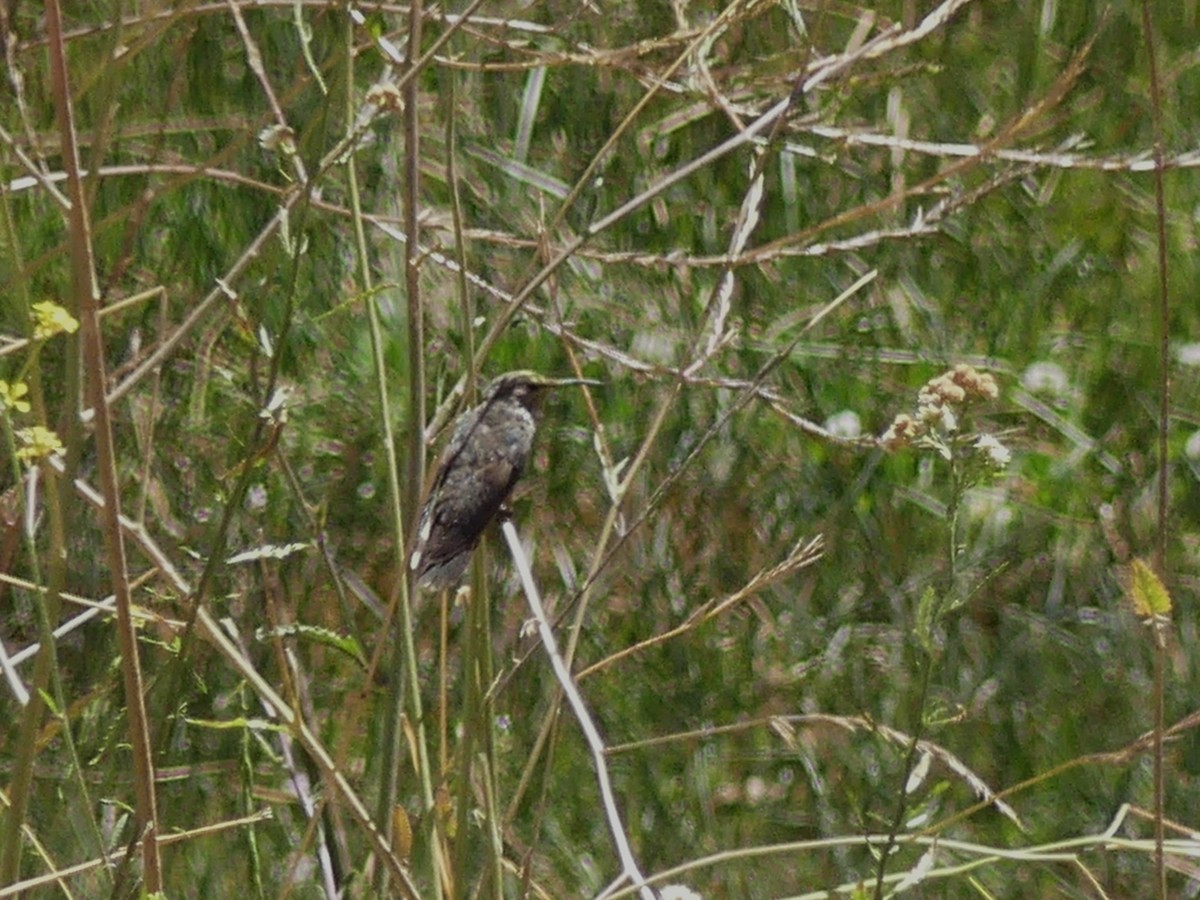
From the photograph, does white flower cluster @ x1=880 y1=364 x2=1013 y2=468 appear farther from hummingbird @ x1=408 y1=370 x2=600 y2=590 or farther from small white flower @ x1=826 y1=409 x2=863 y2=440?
small white flower @ x1=826 y1=409 x2=863 y2=440

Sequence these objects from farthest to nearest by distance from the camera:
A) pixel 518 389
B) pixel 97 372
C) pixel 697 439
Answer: pixel 518 389, pixel 697 439, pixel 97 372

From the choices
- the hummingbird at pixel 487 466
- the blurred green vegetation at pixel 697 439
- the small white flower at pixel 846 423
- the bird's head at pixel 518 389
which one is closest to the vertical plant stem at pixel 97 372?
the blurred green vegetation at pixel 697 439

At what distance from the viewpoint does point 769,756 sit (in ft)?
11.2

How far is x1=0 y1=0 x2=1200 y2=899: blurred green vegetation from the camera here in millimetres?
3229

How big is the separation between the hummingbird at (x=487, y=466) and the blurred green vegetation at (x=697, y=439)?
11 centimetres

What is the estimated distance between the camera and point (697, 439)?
343 centimetres

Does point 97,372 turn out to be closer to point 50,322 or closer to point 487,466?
point 50,322

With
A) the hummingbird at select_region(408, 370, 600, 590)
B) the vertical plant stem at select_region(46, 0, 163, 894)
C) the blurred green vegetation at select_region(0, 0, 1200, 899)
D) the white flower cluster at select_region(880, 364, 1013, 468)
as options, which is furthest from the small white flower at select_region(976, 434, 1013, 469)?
the hummingbird at select_region(408, 370, 600, 590)

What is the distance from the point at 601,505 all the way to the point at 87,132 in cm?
125

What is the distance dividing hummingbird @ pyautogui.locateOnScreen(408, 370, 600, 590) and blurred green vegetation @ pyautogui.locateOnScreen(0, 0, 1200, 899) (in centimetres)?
11

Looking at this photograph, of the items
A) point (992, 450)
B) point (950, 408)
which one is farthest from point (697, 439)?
point (992, 450)

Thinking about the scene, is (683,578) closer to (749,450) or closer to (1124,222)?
(749,450)

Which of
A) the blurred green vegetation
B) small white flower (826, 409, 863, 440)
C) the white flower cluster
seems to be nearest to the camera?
the white flower cluster

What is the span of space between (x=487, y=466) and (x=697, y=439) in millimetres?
412
